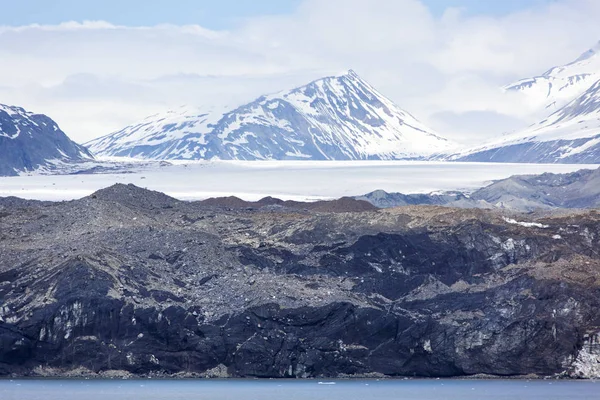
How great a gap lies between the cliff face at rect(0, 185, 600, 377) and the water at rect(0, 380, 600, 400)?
2.78 meters

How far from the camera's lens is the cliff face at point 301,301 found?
119 metres

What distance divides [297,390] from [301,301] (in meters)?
15.1

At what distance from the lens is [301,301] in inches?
4801

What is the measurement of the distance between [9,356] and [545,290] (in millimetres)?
41444

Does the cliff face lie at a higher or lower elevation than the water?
higher

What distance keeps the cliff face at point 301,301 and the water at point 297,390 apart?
2.78m

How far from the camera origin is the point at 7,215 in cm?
14362

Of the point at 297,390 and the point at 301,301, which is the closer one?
the point at 297,390

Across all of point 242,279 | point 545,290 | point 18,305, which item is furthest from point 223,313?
point 545,290

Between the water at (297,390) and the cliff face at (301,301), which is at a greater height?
the cliff face at (301,301)

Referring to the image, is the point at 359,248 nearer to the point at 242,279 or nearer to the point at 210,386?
the point at 242,279

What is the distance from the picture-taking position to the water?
101 meters

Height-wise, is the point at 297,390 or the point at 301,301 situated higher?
the point at 301,301

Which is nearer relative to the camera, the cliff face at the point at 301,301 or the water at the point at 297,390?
the water at the point at 297,390
